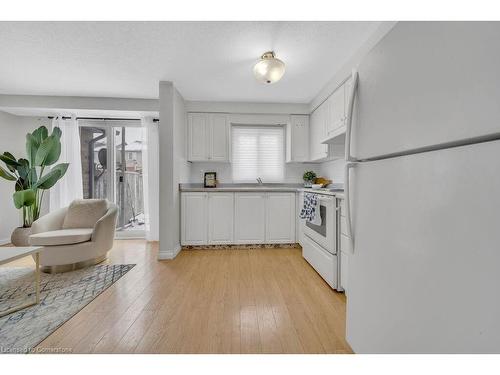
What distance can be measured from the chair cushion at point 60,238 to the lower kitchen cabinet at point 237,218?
124cm

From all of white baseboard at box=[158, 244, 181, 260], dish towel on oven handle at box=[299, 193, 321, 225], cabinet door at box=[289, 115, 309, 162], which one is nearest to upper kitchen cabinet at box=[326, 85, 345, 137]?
cabinet door at box=[289, 115, 309, 162]

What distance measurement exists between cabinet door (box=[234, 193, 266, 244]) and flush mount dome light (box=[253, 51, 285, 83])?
1758mm

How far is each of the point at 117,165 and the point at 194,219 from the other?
2029mm

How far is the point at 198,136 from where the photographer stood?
3.63 meters

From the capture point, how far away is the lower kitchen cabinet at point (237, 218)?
3363 millimetres

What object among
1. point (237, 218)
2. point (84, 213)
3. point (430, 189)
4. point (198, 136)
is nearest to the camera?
point (430, 189)

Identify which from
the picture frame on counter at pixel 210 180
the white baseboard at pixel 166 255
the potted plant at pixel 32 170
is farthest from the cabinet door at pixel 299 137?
the potted plant at pixel 32 170

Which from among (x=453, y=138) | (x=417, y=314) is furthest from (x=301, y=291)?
(x=453, y=138)

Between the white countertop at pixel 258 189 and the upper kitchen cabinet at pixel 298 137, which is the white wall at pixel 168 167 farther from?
the upper kitchen cabinet at pixel 298 137

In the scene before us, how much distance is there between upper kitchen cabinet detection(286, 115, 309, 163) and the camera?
376 cm

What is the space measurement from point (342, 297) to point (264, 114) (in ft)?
9.67

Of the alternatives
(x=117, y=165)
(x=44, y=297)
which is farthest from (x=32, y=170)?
(x=44, y=297)

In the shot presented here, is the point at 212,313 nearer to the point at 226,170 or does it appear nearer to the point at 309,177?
the point at 226,170
